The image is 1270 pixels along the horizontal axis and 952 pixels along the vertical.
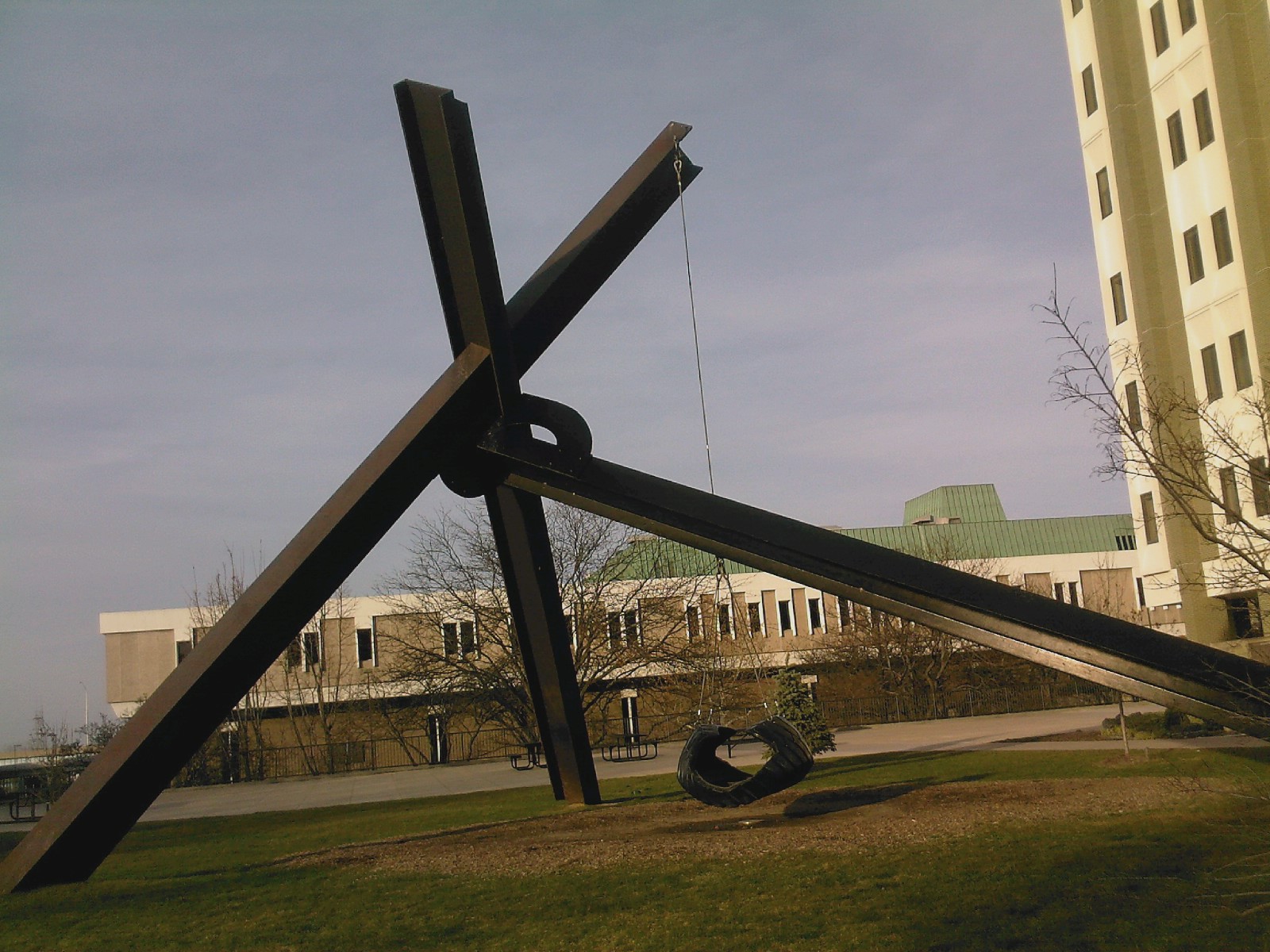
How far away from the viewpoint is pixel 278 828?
14.9 m

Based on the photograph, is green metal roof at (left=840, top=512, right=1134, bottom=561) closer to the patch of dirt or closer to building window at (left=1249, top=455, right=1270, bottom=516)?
the patch of dirt

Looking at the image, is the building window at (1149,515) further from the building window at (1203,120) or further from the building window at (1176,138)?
the building window at (1203,120)

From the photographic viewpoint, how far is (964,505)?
58.3 meters

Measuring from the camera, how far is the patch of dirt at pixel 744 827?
916cm

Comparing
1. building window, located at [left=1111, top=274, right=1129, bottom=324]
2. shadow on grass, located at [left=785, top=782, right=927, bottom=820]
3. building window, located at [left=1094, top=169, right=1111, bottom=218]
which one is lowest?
shadow on grass, located at [left=785, top=782, right=927, bottom=820]

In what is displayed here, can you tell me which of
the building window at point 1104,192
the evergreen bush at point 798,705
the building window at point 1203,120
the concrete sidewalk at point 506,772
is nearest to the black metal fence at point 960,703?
the concrete sidewalk at point 506,772

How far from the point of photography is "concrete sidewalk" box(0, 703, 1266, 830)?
20.1 m

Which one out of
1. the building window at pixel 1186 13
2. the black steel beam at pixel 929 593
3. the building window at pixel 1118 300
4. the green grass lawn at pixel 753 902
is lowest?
the green grass lawn at pixel 753 902

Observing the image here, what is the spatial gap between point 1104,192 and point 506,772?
71.2 ft

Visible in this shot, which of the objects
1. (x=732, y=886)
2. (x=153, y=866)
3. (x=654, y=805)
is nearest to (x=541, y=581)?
(x=732, y=886)

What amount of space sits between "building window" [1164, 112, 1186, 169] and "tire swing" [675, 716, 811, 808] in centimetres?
2437

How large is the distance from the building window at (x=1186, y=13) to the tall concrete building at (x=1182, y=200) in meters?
0.03

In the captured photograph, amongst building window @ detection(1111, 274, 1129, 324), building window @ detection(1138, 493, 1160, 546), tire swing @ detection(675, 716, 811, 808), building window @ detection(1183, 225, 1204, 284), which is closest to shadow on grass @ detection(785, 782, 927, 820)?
tire swing @ detection(675, 716, 811, 808)

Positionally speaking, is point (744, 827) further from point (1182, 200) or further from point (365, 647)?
point (365, 647)
